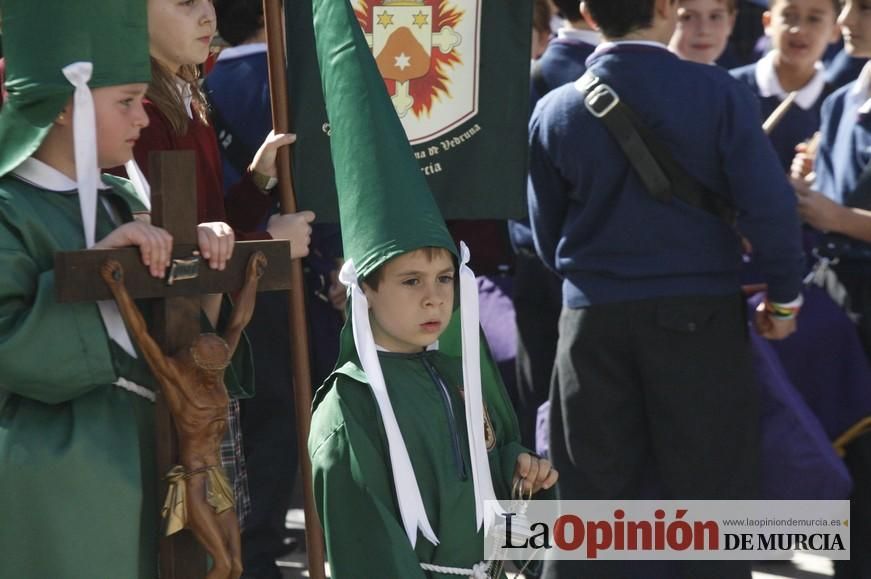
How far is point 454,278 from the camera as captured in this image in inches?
136

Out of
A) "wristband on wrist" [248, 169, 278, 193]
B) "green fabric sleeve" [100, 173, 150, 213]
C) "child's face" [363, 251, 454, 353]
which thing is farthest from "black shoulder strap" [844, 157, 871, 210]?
"green fabric sleeve" [100, 173, 150, 213]

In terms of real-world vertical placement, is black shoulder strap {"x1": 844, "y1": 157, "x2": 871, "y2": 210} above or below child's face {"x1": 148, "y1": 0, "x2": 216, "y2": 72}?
below

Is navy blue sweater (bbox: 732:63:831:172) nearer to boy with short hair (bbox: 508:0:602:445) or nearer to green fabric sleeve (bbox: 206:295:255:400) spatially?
boy with short hair (bbox: 508:0:602:445)

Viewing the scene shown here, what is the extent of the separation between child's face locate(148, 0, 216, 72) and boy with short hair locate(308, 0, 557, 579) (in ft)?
1.32

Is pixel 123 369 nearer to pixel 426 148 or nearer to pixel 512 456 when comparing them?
pixel 512 456

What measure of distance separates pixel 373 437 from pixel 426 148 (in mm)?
1301

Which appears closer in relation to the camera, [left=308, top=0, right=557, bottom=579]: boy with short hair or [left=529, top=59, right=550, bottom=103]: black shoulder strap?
[left=308, top=0, right=557, bottom=579]: boy with short hair

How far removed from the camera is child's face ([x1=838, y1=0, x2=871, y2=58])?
207 inches

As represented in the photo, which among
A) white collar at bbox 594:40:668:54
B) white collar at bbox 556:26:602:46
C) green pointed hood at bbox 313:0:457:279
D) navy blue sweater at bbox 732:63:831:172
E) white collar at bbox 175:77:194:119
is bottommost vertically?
green pointed hood at bbox 313:0:457:279

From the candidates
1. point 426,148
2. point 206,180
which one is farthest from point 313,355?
point 206,180

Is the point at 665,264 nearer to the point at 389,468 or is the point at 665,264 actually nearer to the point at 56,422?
the point at 389,468

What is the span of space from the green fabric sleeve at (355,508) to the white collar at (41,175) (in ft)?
2.36

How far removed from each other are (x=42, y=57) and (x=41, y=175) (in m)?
0.24

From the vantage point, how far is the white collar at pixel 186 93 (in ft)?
12.5
